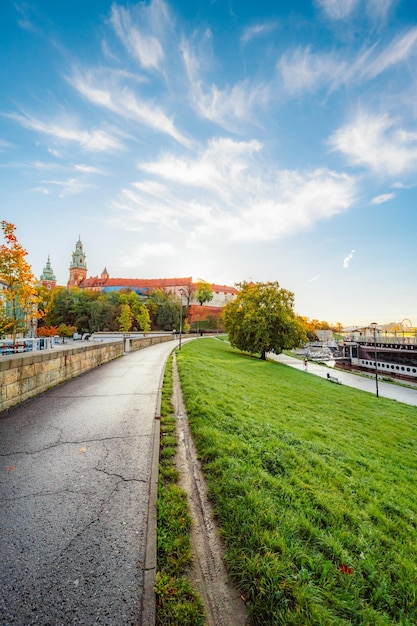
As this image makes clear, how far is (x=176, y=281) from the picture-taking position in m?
122

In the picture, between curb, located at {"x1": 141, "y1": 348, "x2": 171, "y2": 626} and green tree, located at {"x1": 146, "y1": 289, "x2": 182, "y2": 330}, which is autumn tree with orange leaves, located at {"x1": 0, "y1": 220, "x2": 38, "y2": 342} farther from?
green tree, located at {"x1": 146, "y1": 289, "x2": 182, "y2": 330}

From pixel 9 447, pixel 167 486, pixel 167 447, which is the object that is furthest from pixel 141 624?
pixel 9 447

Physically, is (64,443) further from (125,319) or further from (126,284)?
(126,284)

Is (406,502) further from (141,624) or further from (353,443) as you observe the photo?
(141,624)

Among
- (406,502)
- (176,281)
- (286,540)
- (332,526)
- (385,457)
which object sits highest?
(176,281)

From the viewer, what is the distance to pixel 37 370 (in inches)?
327

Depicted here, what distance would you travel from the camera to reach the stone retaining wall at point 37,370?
677cm

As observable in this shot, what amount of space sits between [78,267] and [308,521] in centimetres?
13855

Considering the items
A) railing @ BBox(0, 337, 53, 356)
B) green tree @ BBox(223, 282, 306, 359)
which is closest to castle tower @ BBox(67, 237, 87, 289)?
green tree @ BBox(223, 282, 306, 359)

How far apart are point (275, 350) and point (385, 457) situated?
87.7ft

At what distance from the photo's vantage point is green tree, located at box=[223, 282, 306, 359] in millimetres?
33875

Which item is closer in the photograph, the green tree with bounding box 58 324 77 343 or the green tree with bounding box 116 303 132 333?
the green tree with bounding box 58 324 77 343

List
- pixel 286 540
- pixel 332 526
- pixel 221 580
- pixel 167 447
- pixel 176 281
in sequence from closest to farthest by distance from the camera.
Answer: pixel 221 580 < pixel 286 540 < pixel 332 526 < pixel 167 447 < pixel 176 281

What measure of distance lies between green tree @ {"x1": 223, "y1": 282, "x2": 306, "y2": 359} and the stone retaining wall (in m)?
23.0
